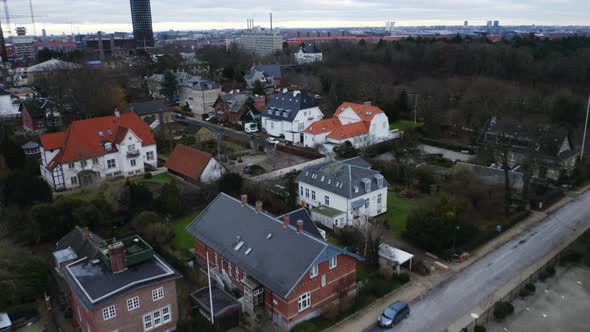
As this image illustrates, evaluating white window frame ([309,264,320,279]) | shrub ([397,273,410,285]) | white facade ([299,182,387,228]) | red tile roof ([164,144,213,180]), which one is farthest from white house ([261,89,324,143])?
white window frame ([309,264,320,279])

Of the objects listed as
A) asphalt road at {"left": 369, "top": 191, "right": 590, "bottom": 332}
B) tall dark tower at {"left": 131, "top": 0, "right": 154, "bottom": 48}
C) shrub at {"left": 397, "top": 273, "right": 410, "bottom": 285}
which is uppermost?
tall dark tower at {"left": 131, "top": 0, "right": 154, "bottom": 48}

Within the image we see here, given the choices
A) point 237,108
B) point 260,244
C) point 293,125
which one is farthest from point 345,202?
point 237,108

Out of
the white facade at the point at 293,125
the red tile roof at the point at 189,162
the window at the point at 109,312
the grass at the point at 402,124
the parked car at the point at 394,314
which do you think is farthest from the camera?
the grass at the point at 402,124

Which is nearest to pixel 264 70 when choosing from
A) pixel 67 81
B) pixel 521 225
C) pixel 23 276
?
pixel 67 81

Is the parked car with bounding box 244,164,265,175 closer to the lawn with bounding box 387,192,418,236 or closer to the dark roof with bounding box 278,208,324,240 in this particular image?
the lawn with bounding box 387,192,418,236

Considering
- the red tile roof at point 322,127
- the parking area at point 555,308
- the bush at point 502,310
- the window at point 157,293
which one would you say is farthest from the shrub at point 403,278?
the red tile roof at point 322,127

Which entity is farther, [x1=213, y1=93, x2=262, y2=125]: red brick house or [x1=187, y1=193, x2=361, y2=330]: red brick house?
[x1=213, y1=93, x2=262, y2=125]: red brick house

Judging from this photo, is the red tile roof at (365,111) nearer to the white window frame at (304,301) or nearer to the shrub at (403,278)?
the shrub at (403,278)
